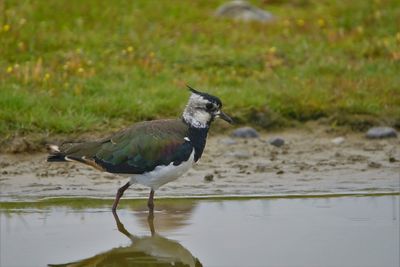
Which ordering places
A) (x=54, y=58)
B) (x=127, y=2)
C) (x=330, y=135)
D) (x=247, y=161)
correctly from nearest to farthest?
1. (x=247, y=161)
2. (x=330, y=135)
3. (x=54, y=58)
4. (x=127, y=2)

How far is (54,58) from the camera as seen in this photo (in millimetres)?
12188

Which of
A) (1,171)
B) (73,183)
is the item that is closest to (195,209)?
(73,183)

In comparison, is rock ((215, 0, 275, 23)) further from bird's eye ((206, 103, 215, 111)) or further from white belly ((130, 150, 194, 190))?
white belly ((130, 150, 194, 190))

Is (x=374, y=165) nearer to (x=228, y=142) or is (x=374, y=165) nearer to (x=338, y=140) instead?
(x=338, y=140)

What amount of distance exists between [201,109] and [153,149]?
60 centimetres

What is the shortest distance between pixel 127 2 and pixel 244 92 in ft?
14.5

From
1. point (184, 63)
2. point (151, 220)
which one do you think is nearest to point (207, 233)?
point (151, 220)

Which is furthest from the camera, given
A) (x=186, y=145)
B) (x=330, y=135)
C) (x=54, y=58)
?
(x=54, y=58)

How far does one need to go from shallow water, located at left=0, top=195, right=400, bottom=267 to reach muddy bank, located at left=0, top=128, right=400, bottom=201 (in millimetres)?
315

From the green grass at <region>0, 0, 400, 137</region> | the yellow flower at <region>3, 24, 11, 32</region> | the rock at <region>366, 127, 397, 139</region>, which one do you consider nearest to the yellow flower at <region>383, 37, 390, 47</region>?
the green grass at <region>0, 0, 400, 137</region>

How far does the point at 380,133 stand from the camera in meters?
10.9

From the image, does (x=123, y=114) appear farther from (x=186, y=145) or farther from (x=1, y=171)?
(x=186, y=145)

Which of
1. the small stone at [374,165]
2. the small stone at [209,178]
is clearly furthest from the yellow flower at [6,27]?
the small stone at [374,165]

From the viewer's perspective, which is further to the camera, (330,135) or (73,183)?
(330,135)
